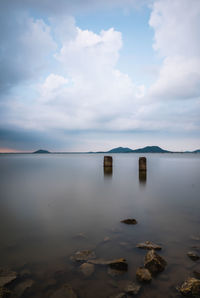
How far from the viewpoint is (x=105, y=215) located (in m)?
7.61

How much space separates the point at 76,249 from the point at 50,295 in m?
1.56

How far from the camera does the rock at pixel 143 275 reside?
11.3ft

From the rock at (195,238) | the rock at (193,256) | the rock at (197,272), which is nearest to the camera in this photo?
the rock at (197,272)

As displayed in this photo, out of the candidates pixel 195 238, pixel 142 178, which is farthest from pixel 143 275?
pixel 142 178

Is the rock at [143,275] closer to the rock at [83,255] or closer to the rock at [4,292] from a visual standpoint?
the rock at [83,255]

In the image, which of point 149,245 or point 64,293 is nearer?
point 64,293

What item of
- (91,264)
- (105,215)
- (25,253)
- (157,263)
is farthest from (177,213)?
(25,253)

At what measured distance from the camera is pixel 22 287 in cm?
337

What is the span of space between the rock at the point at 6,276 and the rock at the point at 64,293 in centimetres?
99

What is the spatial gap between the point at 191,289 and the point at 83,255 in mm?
2372

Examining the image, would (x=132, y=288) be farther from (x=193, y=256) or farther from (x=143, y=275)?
(x=193, y=256)

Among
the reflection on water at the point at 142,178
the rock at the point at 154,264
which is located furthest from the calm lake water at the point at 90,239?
the reflection on water at the point at 142,178

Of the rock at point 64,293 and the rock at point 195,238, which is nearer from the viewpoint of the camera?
the rock at point 64,293

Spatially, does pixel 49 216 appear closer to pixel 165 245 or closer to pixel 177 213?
pixel 165 245
